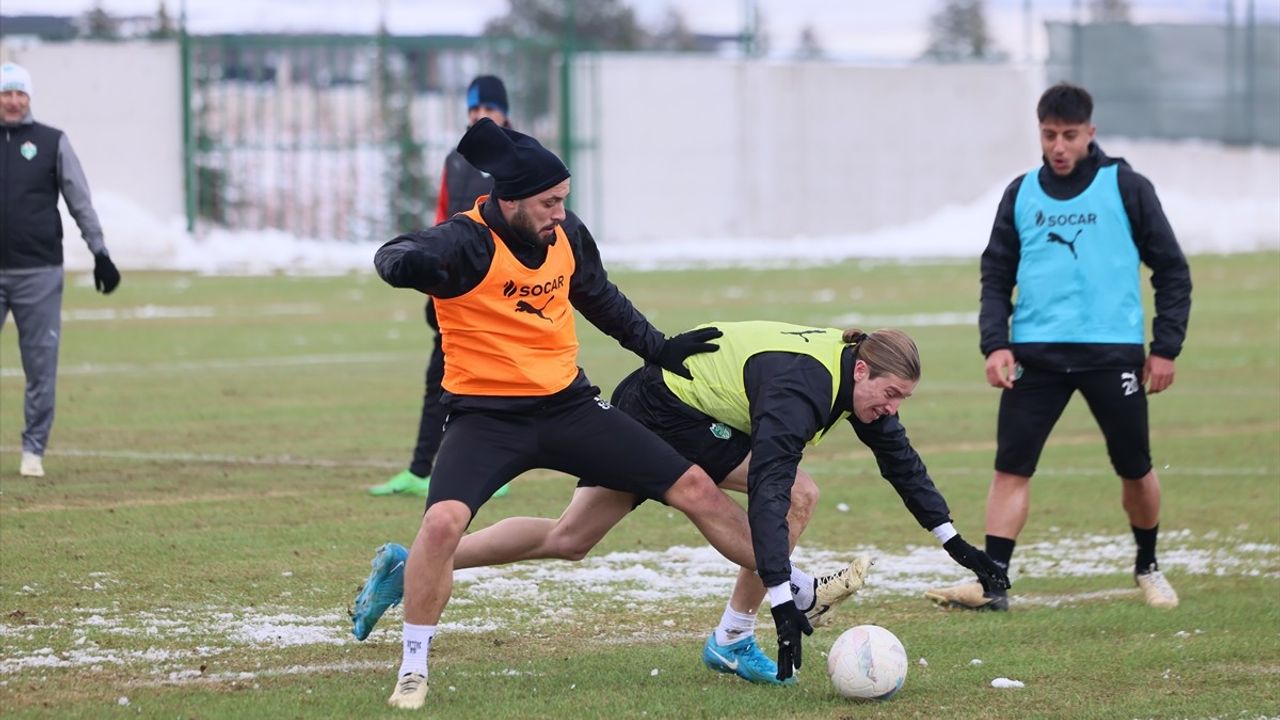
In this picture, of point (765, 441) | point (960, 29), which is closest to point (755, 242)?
point (960, 29)

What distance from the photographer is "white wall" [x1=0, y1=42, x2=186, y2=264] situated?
3431 centimetres

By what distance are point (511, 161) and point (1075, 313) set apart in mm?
2991

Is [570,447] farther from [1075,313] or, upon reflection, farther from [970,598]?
[1075,313]

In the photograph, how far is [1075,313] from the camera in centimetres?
794

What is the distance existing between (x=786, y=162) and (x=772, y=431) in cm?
3416

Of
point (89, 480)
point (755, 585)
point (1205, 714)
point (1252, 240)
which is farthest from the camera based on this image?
point (1252, 240)

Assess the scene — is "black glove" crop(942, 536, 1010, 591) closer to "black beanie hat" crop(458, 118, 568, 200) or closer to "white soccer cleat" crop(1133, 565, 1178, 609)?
"white soccer cleat" crop(1133, 565, 1178, 609)

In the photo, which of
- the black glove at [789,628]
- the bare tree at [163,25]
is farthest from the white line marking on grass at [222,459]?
the bare tree at [163,25]

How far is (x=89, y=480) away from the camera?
A: 10609 millimetres

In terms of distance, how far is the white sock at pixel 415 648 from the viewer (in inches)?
237

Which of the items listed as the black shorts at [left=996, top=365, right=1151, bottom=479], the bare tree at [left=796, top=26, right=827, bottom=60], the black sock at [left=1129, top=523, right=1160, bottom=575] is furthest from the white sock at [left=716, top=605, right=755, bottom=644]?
the bare tree at [left=796, top=26, right=827, bottom=60]

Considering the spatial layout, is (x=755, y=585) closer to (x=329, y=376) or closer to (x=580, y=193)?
(x=329, y=376)

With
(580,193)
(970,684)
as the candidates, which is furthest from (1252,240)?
(970,684)

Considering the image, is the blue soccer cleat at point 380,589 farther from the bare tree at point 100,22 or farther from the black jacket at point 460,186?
the bare tree at point 100,22
